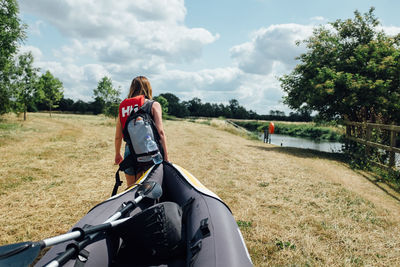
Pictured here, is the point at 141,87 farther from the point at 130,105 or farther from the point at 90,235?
the point at 90,235

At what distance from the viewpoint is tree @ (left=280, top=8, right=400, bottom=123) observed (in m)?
9.84

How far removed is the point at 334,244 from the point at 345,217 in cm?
109

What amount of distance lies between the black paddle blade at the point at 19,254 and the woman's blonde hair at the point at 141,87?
2.33 metres

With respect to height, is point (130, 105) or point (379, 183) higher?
point (130, 105)

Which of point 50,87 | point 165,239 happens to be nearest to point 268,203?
point 165,239

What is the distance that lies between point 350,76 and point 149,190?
34.2ft

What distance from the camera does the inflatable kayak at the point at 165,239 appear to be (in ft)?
5.92

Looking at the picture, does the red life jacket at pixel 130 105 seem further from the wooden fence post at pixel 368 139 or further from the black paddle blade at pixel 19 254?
the wooden fence post at pixel 368 139

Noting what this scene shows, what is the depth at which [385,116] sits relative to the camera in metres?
9.74

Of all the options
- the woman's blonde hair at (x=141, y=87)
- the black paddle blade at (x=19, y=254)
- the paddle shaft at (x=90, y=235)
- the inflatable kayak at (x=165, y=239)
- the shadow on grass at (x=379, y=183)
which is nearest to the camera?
the black paddle blade at (x=19, y=254)

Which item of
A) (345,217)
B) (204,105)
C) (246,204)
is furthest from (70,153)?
(204,105)

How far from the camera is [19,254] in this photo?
149cm

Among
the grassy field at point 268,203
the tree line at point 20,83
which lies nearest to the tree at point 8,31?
the tree line at point 20,83

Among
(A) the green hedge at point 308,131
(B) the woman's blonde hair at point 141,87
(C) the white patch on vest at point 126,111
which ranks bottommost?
(A) the green hedge at point 308,131
